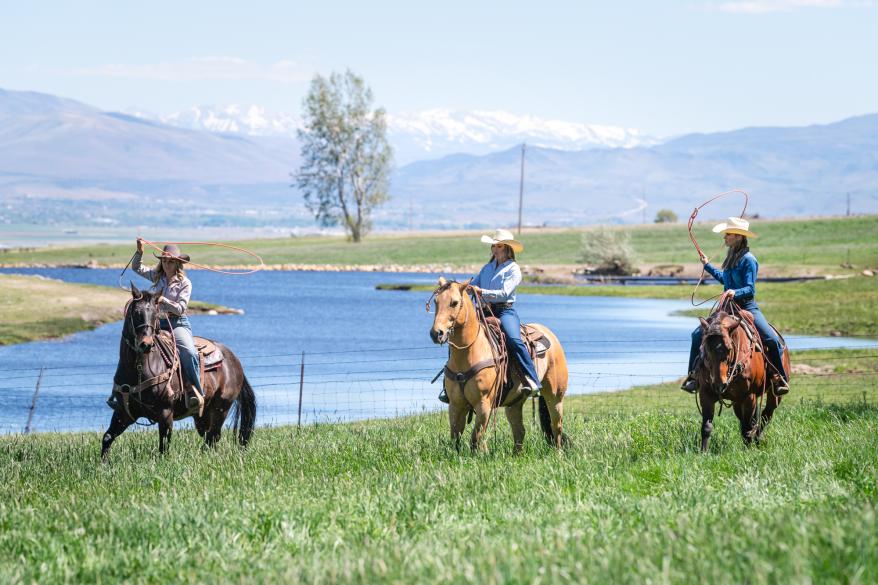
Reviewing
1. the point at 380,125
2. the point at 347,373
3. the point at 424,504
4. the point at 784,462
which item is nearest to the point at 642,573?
the point at 424,504

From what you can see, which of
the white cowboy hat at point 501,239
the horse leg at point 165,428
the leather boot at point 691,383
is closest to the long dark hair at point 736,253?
the leather boot at point 691,383

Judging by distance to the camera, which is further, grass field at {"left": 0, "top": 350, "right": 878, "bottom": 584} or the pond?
the pond

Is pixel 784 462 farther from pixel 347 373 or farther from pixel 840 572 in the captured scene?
pixel 347 373

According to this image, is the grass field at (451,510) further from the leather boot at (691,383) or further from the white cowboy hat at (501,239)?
the white cowboy hat at (501,239)

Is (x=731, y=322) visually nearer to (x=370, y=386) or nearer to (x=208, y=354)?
(x=208, y=354)

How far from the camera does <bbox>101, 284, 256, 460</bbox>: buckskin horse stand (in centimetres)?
1412

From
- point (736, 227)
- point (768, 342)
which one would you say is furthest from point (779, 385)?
point (736, 227)

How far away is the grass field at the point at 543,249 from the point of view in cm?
10075

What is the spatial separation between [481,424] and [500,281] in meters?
1.76

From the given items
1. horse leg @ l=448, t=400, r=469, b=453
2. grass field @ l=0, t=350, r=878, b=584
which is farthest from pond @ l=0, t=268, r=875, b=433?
grass field @ l=0, t=350, r=878, b=584

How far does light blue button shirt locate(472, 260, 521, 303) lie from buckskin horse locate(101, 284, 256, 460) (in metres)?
3.83

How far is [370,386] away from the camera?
98.6ft

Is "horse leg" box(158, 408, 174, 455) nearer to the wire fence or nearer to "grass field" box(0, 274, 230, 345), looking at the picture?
the wire fence

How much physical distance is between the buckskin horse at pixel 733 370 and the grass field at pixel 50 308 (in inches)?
1167
